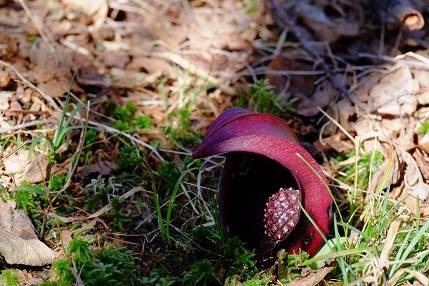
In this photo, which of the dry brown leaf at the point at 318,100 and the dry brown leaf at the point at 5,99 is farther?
A: the dry brown leaf at the point at 318,100

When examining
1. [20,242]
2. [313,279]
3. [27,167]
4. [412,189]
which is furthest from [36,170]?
[412,189]

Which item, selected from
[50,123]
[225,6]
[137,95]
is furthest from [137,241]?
[225,6]

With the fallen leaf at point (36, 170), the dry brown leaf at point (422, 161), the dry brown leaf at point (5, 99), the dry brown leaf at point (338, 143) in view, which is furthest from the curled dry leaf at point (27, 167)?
the dry brown leaf at point (422, 161)

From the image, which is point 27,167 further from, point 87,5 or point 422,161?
point 422,161

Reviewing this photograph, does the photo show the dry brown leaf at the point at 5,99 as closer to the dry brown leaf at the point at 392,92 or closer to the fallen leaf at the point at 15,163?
the fallen leaf at the point at 15,163

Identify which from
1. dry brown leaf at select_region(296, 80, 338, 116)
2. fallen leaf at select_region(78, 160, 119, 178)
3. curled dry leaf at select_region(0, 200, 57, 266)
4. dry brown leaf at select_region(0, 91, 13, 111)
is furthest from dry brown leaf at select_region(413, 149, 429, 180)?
dry brown leaf at select_region(0, 91, 13, 111)

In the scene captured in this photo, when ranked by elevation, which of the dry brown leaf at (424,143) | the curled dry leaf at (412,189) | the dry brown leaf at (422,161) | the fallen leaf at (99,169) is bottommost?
the fallen leaf at (99,169)
